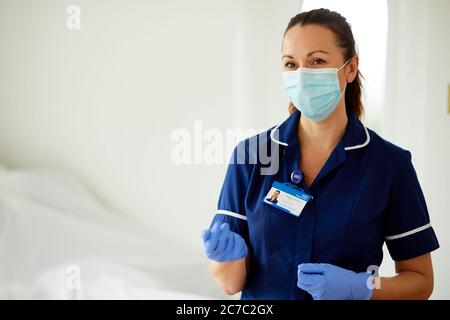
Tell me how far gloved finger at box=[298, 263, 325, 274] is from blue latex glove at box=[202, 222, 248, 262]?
0.43 feet

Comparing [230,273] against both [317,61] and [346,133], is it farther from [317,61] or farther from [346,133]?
[317,61]

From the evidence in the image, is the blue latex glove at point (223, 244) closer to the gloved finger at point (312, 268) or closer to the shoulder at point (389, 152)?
the gloved finger at point (312, 268)

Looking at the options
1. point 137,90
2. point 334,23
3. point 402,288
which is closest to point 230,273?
Answer: point 402,288

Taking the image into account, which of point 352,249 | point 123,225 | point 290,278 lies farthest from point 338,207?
point 123,225

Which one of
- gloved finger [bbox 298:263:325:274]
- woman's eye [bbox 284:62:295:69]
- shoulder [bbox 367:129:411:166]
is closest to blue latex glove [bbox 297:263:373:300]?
gloved finger [bbox 298:263:325:274]

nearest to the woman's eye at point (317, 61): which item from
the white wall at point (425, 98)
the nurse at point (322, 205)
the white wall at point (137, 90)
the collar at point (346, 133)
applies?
the nurse at point (322, 205)

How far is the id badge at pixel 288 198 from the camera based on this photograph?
3.43ft

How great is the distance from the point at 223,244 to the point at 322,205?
0.26m

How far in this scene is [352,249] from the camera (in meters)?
1.03

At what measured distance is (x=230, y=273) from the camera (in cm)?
106

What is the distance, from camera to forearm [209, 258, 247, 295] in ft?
3.42

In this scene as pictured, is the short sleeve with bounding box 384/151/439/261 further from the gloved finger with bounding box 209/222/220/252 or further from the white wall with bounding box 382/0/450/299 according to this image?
the white wall with bounding box 382/0/450/299

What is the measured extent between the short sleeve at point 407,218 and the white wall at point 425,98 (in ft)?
2.26
